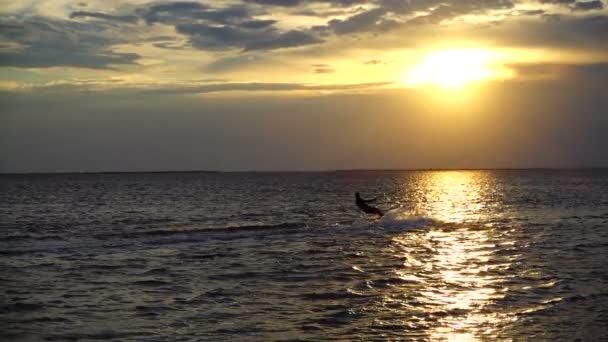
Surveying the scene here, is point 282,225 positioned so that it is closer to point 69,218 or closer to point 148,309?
point 69,218

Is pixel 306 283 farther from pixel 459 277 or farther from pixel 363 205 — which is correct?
pixel 363 205

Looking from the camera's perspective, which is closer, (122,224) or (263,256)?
(263,256)

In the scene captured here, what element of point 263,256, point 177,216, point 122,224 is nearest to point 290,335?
point 263,256

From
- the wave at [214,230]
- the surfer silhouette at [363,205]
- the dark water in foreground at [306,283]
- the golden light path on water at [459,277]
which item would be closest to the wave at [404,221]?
the surfer silhouette at [363,205]

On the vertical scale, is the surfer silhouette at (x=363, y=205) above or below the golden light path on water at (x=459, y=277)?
above

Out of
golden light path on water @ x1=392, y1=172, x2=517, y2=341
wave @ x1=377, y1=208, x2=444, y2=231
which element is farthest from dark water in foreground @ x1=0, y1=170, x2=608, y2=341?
wave @ x1=377, y1=208, x2=444, y2=231

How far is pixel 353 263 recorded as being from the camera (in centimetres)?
2309

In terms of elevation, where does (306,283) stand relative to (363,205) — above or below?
below

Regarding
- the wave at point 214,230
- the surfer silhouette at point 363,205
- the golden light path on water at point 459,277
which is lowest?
the wave at point 214,230

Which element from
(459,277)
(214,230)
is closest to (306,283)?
(459,277)

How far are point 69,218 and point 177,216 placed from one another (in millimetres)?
7447

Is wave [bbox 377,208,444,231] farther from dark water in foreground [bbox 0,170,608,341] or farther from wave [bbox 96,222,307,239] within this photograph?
wave [bbox 96,222,307,239]

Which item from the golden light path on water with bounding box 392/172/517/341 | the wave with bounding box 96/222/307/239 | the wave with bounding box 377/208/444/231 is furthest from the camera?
the wave with bounding box 377/208/444/231

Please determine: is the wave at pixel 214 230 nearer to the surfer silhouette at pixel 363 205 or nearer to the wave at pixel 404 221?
the surfer silhouette at pixel 363 205
